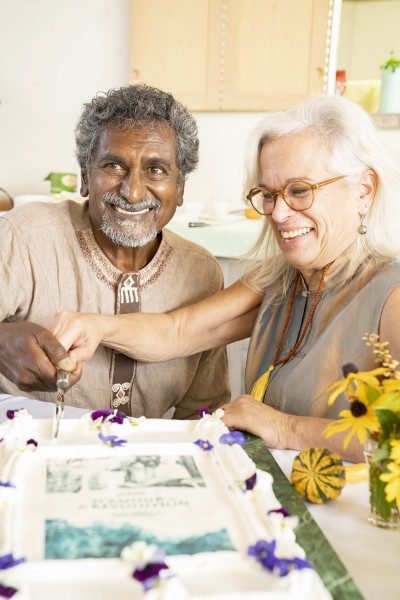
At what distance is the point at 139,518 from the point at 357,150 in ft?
3.14

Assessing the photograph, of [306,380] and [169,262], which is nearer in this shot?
[306,380]

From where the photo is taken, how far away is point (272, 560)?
2.28 feet

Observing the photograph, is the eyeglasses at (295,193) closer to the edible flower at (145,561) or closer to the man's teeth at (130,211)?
the man's teeth at (130,211)

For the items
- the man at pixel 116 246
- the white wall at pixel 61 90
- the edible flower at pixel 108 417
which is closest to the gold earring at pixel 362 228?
the man at pixel 116 246

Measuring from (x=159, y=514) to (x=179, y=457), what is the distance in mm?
197

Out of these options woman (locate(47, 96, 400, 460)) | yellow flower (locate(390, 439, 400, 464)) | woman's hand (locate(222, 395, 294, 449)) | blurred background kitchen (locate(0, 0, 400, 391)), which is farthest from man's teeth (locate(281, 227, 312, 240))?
blurred background kitchen (locate(0, 0, 400, 391))

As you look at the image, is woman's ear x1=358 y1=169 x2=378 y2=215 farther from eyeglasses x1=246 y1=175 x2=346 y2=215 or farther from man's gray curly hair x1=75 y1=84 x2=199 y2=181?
man's gray curly hair x1=75 y1=84 x2=199 y2=181

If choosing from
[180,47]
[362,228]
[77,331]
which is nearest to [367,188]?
[362,228]

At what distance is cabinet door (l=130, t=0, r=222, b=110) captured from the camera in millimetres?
4207

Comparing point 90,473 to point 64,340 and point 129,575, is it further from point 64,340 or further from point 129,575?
point 64,340

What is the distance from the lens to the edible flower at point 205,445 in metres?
1.04

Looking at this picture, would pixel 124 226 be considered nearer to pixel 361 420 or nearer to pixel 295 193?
pixel 295 193

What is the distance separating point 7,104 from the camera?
4.93 m

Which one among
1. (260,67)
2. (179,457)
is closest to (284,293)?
(179,457)
